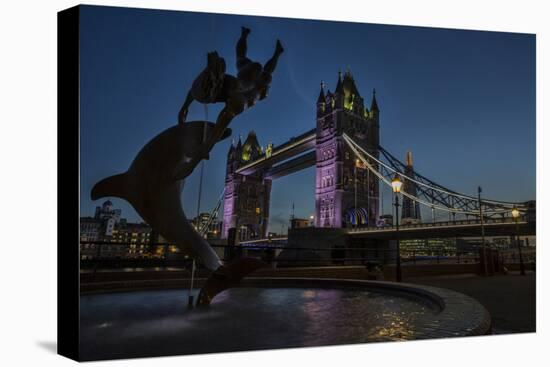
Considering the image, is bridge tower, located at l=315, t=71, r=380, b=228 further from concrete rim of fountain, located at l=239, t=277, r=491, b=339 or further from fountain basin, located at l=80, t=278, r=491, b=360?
fountain basin, located at l=80, t=278, r=491, b=360

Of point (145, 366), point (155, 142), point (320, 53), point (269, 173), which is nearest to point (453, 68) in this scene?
point (320, 53)

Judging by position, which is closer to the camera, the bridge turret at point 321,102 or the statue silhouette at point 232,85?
the statue silhouette at point 232,85

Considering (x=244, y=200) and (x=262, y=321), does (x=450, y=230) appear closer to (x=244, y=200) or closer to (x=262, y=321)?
(x=262, y=321)

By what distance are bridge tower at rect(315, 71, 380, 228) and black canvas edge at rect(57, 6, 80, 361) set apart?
30.9 meters

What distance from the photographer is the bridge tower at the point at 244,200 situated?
47438 mm

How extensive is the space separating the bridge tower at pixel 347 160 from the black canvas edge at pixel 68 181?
101 feet

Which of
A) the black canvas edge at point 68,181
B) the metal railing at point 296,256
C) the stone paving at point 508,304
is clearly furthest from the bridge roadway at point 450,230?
the black canvas edge at point 68,181

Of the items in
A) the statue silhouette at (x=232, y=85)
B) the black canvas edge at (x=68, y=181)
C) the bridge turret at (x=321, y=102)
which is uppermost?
the bridge turret at (x=321, y=102)

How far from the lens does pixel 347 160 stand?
122 ft

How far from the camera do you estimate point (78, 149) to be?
4.49 metres

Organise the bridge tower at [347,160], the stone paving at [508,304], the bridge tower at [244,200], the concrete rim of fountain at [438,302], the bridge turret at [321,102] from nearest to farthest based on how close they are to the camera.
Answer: the concrete rim of fountain at [438,302] → the stone paving at [508,304] → the bridge tower at [347,160] → the bridge turret at [321,102] → the bridge tower at [244,200]

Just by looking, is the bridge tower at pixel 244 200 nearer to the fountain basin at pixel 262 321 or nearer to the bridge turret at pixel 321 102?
the bridge turret at pixel 321 102

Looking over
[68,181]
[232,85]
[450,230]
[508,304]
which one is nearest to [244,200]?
[450,230]

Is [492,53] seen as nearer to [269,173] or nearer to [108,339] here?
[108,339]
